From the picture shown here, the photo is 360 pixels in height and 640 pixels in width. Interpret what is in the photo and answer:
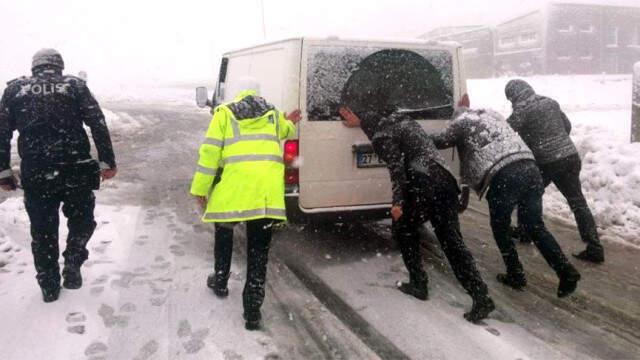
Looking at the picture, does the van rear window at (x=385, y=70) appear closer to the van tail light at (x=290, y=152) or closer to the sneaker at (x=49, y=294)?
the van tail light at (x=290, y=152)

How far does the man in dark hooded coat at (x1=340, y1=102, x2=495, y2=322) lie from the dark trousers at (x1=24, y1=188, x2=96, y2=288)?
2399 mm

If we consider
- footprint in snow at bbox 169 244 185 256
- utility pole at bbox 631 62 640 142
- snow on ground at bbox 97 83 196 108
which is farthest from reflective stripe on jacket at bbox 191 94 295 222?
snow on ground at bbox 97 83 196 108

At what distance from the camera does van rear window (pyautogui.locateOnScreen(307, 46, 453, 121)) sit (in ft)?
15.4

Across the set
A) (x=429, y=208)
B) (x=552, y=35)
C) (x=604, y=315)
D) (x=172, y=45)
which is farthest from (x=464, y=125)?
(x=172, y=45)

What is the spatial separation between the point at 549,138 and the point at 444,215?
5.57ft

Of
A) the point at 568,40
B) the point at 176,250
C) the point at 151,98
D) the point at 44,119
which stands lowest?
the point at 176,250

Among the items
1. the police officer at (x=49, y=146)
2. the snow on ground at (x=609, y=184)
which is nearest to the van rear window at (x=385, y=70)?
the police officer at (x=49, y=146)

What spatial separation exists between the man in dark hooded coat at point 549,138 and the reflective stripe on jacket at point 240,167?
100 inches

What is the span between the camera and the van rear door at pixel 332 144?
4.67m

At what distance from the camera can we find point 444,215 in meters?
3.96

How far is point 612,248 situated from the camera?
548cm

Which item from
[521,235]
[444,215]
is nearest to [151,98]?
[521,235]

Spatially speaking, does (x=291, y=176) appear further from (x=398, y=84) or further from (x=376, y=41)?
(x=376, y=41)

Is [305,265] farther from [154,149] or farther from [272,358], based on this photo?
[154,149]
